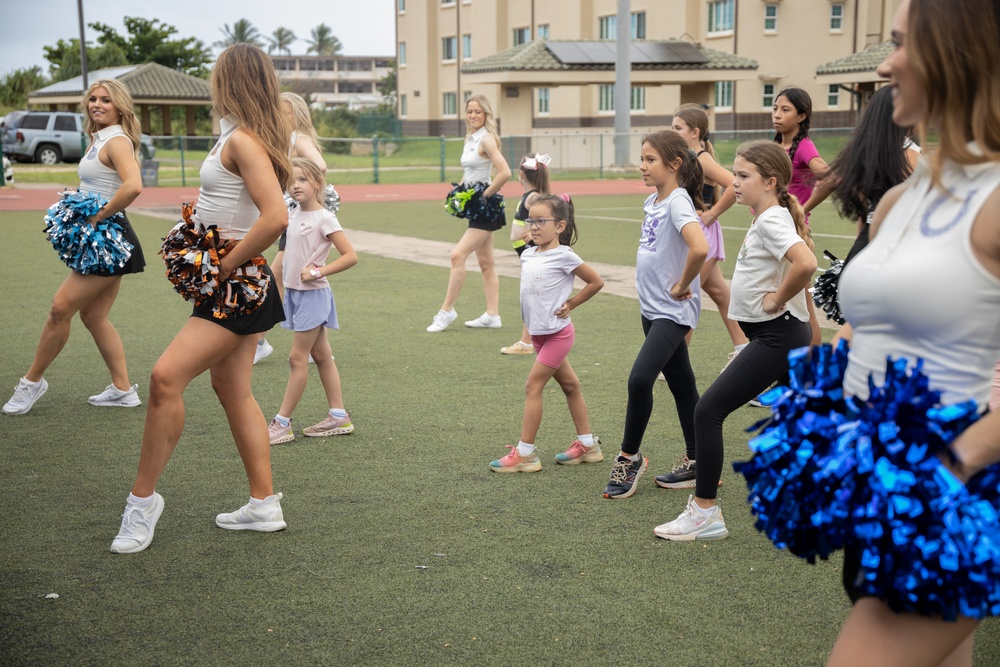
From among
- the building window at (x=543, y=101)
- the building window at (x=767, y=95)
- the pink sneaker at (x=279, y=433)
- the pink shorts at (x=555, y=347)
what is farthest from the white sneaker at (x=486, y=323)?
the building window at (x=543, y=101)

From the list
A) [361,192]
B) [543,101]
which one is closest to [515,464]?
[361,192]

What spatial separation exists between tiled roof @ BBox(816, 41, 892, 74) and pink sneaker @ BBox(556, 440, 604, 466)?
122ft

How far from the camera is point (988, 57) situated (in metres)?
1.95

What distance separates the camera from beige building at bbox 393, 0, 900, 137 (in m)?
41.0

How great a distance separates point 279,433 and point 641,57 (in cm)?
3704

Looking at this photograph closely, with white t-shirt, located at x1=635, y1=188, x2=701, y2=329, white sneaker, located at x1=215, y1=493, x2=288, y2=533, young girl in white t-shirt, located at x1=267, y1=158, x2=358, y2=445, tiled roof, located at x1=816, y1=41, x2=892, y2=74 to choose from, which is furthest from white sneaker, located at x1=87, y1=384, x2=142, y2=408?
tiled roof, located at x1=816, y1=41, x2=892, y2=74

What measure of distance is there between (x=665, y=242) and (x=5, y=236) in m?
14.5

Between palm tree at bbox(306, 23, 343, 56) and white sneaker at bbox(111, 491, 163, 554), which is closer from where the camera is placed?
white sneaker at bbox(111, 491, 163, 554)

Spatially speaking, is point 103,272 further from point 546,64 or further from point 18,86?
point 18,86

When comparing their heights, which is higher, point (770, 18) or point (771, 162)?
point (770, 18)

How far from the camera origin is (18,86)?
63.0 m

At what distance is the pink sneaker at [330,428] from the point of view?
607cm

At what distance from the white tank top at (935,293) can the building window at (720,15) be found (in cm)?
4758

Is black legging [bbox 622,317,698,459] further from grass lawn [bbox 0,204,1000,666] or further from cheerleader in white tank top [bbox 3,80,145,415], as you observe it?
cheerleader in white tank top [bbox 3,80,145,415]
